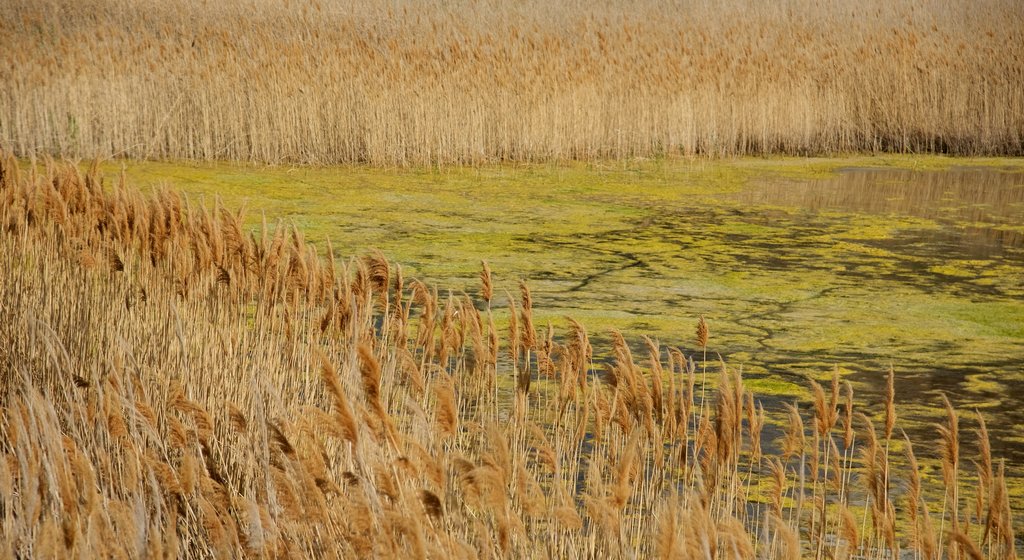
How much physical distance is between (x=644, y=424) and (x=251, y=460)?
77 centimetres

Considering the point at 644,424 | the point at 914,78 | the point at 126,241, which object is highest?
the point at 914,78

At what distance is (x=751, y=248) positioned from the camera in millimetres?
6938

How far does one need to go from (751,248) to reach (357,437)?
5.49m

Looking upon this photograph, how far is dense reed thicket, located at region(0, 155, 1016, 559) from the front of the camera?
179 centimetres

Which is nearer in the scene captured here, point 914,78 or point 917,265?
point 917,265

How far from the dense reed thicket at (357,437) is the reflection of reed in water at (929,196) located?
3.92 m

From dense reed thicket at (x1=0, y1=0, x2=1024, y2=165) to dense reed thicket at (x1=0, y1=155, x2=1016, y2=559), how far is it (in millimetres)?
4848

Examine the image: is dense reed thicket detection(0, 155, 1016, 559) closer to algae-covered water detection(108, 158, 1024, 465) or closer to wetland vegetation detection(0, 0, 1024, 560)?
wetland vegetation detection(0, 0, 1024, 560)

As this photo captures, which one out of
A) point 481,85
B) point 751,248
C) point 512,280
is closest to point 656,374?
point 512,280

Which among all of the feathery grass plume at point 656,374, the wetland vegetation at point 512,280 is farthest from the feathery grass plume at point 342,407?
the feathery grass plume at point 656,374

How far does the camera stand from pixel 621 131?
10523mm

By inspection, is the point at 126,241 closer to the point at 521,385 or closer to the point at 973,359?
the point at 521,385

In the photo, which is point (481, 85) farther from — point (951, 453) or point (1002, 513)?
point (1002, 513)

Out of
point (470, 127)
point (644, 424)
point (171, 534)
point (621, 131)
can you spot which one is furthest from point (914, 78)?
point (171, 534)
